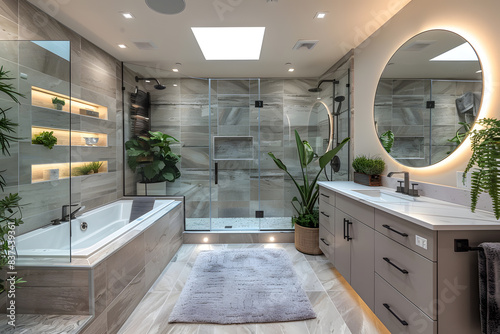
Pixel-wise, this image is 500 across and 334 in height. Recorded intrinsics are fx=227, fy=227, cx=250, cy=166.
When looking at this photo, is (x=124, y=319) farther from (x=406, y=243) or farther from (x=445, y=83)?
(x=445, y=83)

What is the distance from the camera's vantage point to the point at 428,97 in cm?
179

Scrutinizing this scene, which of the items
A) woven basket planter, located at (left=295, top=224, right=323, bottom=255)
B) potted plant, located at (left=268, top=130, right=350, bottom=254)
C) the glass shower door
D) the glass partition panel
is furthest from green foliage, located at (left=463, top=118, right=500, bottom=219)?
the glass shower door

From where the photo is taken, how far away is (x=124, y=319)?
66.9 inches

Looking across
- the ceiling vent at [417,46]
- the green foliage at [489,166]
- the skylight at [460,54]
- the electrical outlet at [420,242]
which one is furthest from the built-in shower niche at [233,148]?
the green foliage at [489,166]

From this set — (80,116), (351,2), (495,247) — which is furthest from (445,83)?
(80,116)

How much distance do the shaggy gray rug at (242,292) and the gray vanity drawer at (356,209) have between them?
831 mm

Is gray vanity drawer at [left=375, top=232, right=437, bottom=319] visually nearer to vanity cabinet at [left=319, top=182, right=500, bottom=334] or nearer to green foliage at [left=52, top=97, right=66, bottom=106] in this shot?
vanity cabinet at [left=319, top=182, right=500, bottom=334]

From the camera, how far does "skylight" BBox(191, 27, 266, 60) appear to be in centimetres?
288

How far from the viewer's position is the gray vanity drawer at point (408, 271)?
43.7 inches

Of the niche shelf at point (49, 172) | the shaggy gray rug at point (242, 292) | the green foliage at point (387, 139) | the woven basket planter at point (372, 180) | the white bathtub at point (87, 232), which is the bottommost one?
→ the shaggy gray rug at point (242, 292)

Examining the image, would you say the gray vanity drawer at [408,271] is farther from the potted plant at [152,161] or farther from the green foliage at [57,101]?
the potted plant at [152,161]

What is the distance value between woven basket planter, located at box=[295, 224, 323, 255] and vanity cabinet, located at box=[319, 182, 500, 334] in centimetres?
100

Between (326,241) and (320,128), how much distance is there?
5.52 feet

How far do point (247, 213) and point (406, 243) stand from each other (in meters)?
2.48
